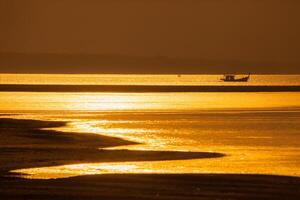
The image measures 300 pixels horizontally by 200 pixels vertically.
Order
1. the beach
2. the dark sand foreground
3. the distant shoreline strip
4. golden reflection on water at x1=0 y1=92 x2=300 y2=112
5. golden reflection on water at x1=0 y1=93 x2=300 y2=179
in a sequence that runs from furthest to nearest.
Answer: the distant shoreline strip
golden reflection on water at x1=0 y1=92 x2=300 y2=112
golden reflection on water at x1=0 y1=93 x2=300 y2=179
the beach
the dark sand foreground

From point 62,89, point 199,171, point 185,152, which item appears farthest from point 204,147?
point 62,89

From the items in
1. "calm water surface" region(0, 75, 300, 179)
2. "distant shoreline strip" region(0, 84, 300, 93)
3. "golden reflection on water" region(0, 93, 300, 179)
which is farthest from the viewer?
"distant shoreline strip" region(0, 84, 300, 93)

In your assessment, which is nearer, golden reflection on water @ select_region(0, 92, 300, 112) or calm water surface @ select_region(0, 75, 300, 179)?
calm water surface @ select_region(0, 75, 300, 179)

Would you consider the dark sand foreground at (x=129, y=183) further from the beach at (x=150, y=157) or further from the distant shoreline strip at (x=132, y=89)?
the distant shoreline strip at (x=132, y=89)

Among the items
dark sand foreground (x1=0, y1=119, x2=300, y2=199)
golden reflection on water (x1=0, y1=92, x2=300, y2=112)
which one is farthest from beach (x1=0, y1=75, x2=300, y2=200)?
golden reflection on water (x1=0, y1=92, x2=300, y2=112)

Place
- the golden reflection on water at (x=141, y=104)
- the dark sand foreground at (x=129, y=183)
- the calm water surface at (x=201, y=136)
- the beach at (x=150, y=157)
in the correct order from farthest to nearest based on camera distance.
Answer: the golden reflection on water at (x=141, y=104) < the calm water surface at (x=201, y=136) < the beach at (x=150, y=157) < the dark sand foreground at (x=129, y=183)

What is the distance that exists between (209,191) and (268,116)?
1412 inches

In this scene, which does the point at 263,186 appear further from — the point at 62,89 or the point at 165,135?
the point at 62,89

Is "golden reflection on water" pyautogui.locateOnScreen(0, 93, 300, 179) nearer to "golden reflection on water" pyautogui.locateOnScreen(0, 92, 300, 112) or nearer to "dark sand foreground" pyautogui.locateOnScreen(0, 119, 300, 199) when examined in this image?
"dark sand foreground" pyautogui.locateOnScreen(0, 119, 300, 199)

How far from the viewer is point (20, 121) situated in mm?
50844

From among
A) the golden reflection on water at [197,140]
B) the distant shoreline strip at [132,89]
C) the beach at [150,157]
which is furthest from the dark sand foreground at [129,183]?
the distant shoreline strip at [132,89]

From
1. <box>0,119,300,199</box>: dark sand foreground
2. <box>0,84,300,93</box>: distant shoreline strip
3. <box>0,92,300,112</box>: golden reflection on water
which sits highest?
<box>0,84,300,93</box>: distant shoreline strip

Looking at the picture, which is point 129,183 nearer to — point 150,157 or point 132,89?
point 150,157

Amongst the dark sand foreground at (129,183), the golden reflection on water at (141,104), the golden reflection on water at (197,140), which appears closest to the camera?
the dark sand foreground at (129,183)
